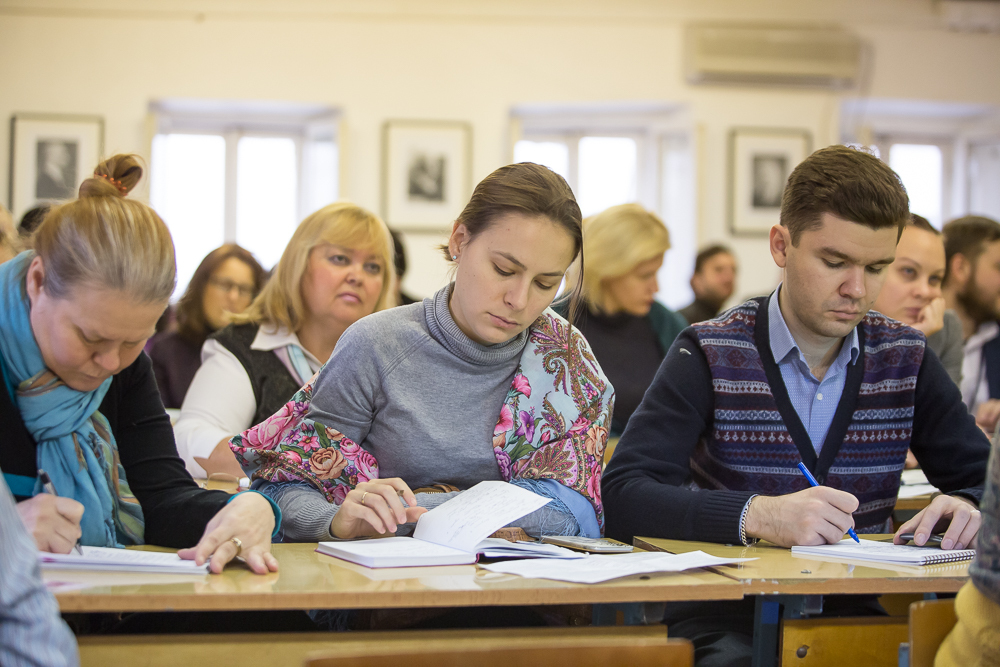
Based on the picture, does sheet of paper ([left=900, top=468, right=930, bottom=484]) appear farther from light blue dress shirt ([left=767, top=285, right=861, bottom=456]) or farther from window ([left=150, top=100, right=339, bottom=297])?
window ([left=150, top=100, right=339, bottom=297])

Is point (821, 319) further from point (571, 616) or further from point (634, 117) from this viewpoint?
point (634, 117)

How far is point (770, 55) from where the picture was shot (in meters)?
6.23

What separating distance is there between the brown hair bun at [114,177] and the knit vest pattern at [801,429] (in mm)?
1080

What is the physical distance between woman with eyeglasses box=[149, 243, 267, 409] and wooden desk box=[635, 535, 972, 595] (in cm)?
246

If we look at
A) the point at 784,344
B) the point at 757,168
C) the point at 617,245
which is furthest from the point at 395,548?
the point at 757,168

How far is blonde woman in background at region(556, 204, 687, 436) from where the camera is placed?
3395mm

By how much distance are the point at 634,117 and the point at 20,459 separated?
225 inches

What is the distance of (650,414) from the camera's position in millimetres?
1758

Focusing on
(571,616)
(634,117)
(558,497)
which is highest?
(634,117)

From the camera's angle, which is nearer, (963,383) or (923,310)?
(923,310)

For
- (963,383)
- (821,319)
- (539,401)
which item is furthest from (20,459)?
(963,383)

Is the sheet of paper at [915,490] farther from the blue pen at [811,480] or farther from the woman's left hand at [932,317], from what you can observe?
the woman's left hand at [932,317]

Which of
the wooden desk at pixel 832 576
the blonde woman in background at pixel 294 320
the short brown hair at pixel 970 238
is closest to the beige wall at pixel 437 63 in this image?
the short brown hair at pixel 970 238

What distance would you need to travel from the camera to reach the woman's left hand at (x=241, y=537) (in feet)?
3.95
